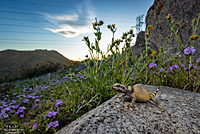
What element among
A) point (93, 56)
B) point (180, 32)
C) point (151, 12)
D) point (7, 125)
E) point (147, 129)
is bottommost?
point (7, 125)

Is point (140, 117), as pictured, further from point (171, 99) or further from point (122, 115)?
point (171, 99)

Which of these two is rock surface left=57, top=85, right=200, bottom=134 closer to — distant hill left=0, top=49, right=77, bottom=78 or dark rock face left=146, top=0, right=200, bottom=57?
dark rock face left=146, top=0, right=200, bottom=57

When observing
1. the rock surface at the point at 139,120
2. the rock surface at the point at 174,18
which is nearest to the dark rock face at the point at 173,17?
the rock surface at the point at 174,18

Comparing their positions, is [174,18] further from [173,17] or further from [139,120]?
[139,120]

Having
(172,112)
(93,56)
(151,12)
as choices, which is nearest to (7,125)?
(93,56)

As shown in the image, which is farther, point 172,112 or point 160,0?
point 160,0

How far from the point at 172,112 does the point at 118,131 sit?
74 cm

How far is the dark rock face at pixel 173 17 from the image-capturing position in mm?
4277

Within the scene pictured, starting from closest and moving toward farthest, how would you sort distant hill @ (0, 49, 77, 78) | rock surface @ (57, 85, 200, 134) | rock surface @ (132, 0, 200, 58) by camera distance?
rock surface @ (57, 85, 200, 134)
rock surface @ (132, 0, 200, 58)
distant hill @ (0, 49, 77, 78)

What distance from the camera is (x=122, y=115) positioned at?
4.18 ft

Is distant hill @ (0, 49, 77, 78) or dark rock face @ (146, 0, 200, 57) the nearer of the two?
dark rock face @ (146, 0, 200, 57)

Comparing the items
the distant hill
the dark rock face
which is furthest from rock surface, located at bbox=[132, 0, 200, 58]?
the distant hill

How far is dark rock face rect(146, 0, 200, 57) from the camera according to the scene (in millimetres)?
4277

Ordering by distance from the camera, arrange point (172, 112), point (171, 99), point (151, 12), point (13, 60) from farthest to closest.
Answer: point (13, 60) < point (151, 12) < point (171, 99) < point (172, 112)
